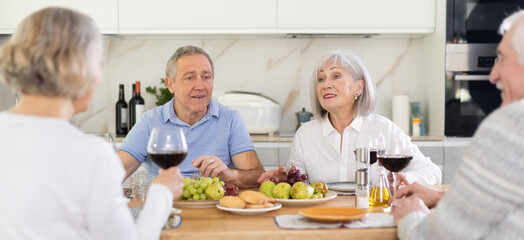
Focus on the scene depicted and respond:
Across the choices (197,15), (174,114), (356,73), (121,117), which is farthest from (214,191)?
(121,117)

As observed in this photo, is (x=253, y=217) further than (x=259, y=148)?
No

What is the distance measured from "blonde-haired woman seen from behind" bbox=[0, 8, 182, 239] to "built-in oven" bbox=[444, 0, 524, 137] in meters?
3.11

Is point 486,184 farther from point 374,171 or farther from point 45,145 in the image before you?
point 374,171

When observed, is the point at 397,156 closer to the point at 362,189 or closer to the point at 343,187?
the point at 362,189

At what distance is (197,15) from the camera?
152 inches

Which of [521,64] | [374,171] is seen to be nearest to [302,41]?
[374,171]

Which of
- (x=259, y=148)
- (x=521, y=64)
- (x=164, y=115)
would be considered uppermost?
(x=521, y=64)

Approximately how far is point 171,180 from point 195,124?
116 cm

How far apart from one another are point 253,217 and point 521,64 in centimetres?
82

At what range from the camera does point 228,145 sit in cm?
258

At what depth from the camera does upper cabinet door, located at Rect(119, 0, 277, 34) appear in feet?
12.6

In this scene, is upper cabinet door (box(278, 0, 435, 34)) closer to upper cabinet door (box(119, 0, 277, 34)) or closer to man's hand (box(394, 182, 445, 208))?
upper cabinet door (box(119, 0, 277, 34))

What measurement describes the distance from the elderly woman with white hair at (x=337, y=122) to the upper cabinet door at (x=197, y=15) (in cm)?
137

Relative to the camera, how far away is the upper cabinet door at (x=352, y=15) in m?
3.86
